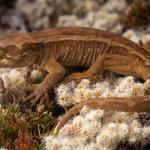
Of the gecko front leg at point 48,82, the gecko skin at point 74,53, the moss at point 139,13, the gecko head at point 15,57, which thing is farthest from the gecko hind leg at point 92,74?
the moss at point 139,13

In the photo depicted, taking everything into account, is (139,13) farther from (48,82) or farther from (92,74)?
(48,82)

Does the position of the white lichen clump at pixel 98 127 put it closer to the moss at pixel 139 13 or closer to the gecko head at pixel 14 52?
the gecko head at pixel 14 52

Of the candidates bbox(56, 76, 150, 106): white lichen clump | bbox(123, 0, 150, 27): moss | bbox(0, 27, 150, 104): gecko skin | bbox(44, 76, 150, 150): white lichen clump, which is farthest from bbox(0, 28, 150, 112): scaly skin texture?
bbox(123, 0, 150, 27): moss

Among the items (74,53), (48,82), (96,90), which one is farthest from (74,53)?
(96,90)

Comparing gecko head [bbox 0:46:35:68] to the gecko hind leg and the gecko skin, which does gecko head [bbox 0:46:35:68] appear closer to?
the gecko skin

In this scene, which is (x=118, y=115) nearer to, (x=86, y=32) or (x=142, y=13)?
(x=86, y=32)
